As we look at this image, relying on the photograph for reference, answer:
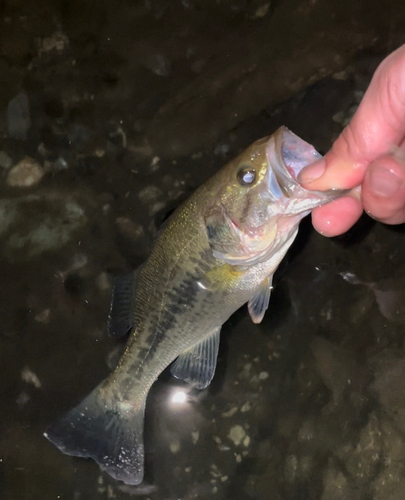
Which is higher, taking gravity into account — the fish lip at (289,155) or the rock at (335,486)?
the fish lip at (289,155)

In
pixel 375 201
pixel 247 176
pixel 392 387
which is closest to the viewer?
pixel 375 201

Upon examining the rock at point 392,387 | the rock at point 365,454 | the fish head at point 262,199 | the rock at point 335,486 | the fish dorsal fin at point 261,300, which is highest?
the fish head at point 262,199

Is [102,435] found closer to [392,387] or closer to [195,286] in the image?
[195,286]

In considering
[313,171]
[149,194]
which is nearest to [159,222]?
[149,194]

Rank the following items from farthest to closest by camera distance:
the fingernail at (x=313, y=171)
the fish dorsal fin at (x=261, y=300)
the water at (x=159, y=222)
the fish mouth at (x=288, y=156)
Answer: the water at (x=159, y=222), the fish dorsal fin at (x=261, y=300), the fish mouth at (x=288, y=156), the fingernail at (x=313, y=171)

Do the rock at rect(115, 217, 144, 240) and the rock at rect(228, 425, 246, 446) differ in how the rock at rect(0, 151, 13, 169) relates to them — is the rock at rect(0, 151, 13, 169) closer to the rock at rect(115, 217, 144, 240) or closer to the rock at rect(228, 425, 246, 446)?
the rock at rect(115, 217, 144, 240)

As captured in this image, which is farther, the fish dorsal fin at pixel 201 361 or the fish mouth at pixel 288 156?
the fish dorsal fin at pixel 201 361

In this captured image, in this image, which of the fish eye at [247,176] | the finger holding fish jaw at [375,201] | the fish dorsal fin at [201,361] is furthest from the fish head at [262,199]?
the fish dorsal fin at [201,361]

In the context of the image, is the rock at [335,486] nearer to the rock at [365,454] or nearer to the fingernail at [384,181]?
the rock at [365,454]
